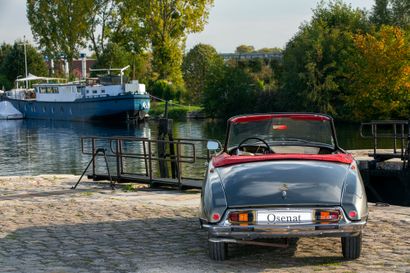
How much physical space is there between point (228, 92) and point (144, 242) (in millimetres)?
66370

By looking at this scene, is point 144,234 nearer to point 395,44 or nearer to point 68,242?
point 68,242

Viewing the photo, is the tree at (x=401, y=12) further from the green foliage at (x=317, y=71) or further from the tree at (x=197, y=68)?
the tree at (x=197, y=68)

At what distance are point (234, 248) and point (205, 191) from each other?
103 centimetres

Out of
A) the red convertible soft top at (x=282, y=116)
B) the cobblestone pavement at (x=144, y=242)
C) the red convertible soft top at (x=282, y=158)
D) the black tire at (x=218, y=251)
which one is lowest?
the cobblestone pavement at (x=144, y=242)

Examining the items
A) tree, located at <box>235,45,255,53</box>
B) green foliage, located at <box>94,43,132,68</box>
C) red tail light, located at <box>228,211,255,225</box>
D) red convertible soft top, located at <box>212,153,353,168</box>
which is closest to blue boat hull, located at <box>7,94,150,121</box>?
green foliage, located at <box>94,43,132,68</box>

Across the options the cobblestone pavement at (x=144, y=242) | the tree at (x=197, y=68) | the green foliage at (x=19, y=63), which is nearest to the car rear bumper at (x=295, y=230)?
the cobblestone pavement at (x=144, y=242)

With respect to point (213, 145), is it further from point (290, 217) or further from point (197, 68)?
point (197, 68)

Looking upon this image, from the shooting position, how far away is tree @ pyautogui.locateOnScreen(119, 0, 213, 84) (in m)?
83.4

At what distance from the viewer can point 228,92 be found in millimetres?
76125

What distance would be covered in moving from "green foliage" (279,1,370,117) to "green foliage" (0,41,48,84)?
178ft

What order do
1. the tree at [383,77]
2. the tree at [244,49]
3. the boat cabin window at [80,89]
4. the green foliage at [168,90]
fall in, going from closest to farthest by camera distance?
the tree at [383,77] < the boat cabin window at [80,89] < the green foliage at [168,90] < the tree at [244,49]

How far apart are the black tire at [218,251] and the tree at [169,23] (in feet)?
247

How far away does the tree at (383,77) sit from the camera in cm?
6081

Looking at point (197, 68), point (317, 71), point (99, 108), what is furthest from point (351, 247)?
point (197, 68)
